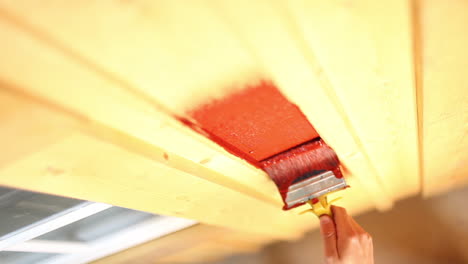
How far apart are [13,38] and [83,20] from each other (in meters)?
0.09

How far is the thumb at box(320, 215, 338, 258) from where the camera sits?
1.43 metres

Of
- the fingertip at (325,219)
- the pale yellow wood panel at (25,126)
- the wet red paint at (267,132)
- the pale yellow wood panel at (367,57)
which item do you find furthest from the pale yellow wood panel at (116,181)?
the pale yellow wood panel at (367,57)

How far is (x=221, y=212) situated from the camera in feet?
4.68

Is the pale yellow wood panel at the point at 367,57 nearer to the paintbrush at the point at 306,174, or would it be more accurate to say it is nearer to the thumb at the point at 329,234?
the paintbrush at the point at 306,174

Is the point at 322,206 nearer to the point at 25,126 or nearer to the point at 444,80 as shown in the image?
the point at 444,80

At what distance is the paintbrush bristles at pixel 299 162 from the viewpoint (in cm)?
117

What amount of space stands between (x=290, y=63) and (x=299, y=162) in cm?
58

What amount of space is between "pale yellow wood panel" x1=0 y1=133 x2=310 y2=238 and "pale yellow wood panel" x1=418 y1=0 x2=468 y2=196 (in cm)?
64

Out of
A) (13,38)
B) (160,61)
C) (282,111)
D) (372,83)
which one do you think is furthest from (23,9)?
(372,83)

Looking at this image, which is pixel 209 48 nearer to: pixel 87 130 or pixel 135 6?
pixel 135 6

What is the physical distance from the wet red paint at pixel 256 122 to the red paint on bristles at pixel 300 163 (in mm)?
41

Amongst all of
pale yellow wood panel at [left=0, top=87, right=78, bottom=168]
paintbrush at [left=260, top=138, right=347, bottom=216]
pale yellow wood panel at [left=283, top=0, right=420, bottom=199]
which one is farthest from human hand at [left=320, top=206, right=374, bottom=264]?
pale yellow wood panel at [left=0, top=87, right=78, bottom=168]

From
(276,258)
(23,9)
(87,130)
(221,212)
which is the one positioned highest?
(23,9)

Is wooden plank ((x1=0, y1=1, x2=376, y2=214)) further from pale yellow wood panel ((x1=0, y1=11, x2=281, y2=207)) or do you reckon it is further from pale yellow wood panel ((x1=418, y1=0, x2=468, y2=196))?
pale yellow wood panel ((x1=418, y1=0, x2=468, y2=196))
